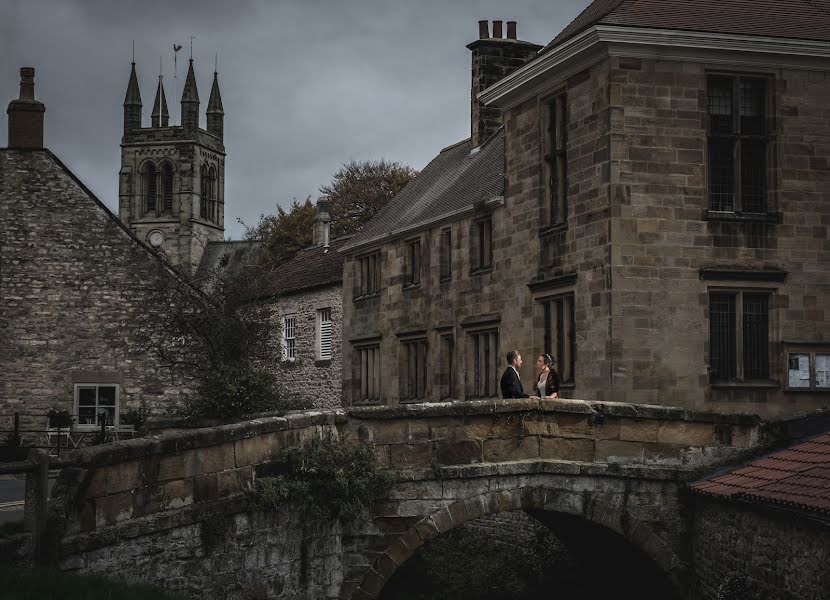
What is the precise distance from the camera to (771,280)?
20312 mm

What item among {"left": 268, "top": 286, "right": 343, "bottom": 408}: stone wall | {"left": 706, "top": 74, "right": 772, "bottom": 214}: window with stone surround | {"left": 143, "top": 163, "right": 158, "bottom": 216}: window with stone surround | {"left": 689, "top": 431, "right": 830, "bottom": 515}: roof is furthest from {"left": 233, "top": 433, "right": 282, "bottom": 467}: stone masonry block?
{"left": 143, "top": 163, "right": 158, "bottom": 216}: window with stone surround

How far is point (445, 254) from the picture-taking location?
2833 cm

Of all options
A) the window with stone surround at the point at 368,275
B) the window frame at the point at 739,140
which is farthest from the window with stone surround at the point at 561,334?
the window with stone surround at the point at 368,275

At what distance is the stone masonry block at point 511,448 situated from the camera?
17.2 meters

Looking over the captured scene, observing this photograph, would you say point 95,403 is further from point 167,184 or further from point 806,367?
point 167,184

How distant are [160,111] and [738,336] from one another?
324 ft

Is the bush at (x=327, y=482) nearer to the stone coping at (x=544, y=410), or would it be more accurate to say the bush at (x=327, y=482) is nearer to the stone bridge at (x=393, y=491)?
the stone bridge at (x=393, y=491)

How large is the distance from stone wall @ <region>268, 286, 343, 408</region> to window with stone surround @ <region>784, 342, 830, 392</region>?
1782 cm

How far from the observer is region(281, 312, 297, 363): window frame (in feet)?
132

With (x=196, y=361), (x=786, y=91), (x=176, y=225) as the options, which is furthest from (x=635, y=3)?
(x=176, y=225)

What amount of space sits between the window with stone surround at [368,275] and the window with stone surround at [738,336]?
518 inches

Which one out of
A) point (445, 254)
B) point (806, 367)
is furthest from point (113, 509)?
point (445, 254)

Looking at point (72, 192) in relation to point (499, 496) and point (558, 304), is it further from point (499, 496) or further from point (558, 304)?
point (499, 496)

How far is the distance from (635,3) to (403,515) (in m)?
9.33
